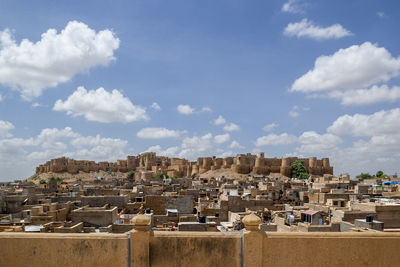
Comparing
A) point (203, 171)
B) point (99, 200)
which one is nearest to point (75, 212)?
point (99, 200)

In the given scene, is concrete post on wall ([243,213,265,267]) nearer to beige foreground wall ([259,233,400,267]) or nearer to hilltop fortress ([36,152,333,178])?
beige foreground wall ([259,233,400,267])

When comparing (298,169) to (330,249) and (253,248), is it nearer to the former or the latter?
(330,249)

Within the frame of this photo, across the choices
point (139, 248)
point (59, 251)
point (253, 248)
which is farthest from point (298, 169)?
point (59, 251)

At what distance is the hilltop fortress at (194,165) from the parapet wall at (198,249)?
62.6m

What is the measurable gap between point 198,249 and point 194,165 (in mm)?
77011

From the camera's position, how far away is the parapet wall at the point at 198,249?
5312 mm

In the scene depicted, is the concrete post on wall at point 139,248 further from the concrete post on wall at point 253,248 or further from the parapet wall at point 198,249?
the concrete post on wall at point 253,248


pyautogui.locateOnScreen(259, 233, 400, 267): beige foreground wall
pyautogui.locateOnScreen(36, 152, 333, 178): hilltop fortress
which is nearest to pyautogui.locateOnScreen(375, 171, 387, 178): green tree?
pyautogui.locateOnScreen(36, 152, 333, 178): hilltop fortress

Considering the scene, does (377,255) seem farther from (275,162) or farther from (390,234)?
(275,162)

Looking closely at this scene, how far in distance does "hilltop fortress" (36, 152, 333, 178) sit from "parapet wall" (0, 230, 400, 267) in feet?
205

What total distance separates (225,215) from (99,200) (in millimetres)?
8292

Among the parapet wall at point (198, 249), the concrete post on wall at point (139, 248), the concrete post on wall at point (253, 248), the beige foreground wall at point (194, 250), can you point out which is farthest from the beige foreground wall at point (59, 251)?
the concrete post on wall at point (253, 248)

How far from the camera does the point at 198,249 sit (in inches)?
214

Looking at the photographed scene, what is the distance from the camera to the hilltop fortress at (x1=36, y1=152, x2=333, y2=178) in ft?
244
